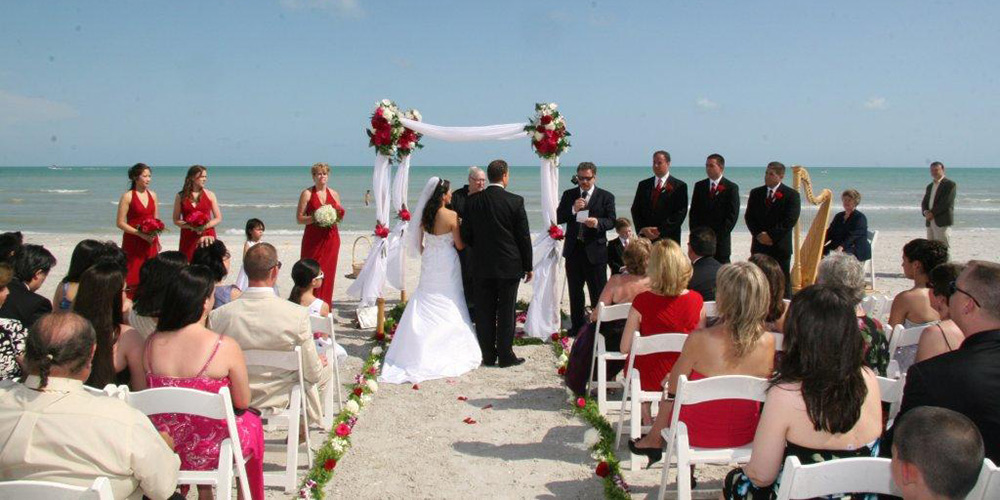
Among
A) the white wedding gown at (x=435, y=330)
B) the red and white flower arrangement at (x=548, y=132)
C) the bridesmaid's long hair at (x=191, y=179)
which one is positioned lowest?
the white wedding gown at (x=435, y=330)

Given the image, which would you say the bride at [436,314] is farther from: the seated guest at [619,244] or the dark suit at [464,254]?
the seated guest at [619,244]

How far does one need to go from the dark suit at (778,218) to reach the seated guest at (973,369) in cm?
604

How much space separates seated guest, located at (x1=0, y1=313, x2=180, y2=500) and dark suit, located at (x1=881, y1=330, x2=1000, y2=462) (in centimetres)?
288

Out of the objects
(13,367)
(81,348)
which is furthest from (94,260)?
(81,348)

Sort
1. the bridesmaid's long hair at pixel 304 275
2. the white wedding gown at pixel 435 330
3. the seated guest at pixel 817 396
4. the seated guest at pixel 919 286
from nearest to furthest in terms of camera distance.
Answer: the seated guest at pixel 817 396 < the seated guest at pixel 919 286 < the bridesmaid's long hair at pixel 304 275 < the white wedding gown at pixel 435 330

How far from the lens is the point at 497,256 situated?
23.8 feet

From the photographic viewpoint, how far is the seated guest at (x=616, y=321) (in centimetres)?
585

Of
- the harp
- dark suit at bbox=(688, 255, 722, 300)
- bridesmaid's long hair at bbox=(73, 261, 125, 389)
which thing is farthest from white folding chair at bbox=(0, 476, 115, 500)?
the harp

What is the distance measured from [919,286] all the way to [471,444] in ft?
11.1

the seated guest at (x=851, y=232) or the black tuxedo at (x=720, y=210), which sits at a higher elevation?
the black tuxedo at (x=720, y=210)

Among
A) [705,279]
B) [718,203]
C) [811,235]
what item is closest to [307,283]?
[705,279]

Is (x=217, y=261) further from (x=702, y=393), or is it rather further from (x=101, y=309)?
(x=702, y=393)

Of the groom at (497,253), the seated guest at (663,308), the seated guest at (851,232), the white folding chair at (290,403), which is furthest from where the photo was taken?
the seated guest at (851,232)

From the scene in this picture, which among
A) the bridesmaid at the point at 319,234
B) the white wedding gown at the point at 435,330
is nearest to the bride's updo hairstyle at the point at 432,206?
the white wedding gown at the point at 435,330
